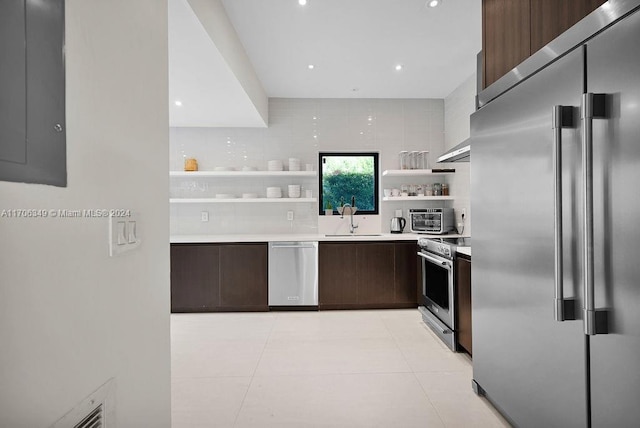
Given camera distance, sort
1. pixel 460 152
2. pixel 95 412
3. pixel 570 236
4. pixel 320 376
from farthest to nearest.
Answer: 1. pixel 460 152
2. pixel 320 376
3. pixel 570 236
4. pixel 95 412

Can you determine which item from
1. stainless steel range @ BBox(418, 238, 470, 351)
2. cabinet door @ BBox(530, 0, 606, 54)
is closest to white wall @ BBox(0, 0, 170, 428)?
cabinet door @ BBox(530, 0, 606, 54)

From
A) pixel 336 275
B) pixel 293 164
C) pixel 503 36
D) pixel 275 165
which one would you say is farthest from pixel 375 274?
pixel 503 36

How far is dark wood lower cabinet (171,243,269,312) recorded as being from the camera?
386 centimetres

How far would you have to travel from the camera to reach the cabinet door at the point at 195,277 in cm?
386

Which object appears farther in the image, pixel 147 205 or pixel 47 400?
pixel 147 205

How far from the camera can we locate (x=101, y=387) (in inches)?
37.9

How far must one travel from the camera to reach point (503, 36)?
1.83 metres

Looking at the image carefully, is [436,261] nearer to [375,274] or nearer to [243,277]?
[375,274]

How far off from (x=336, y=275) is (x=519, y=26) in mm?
2912

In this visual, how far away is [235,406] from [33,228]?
1672 millimetres

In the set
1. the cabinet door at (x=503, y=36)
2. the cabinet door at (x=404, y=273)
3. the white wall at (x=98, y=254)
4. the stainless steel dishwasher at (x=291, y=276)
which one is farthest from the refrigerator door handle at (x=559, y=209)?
A: the stainless steel dishwasher at (x=291, y=276)

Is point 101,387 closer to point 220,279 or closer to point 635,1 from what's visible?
point 635,1

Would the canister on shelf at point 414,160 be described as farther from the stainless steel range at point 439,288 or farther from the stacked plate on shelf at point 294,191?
the stacked plate on shelf at point 294,191

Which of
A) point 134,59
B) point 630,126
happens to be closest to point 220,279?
point 134,59
